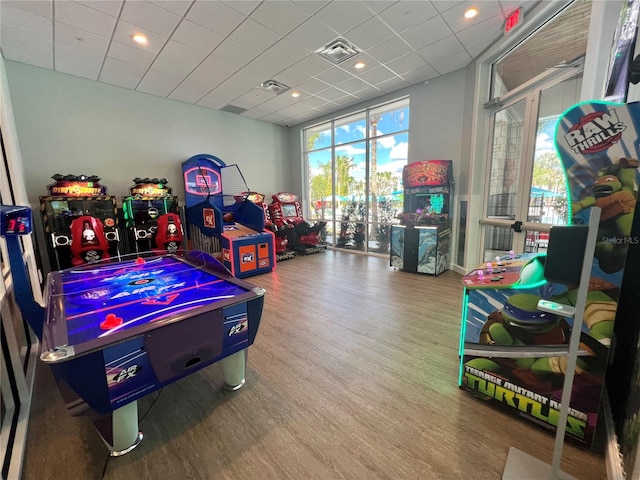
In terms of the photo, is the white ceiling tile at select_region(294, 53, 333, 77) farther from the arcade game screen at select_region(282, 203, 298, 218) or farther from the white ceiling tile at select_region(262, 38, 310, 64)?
the arcade game screen at select_region(282, 203, 298, 218)

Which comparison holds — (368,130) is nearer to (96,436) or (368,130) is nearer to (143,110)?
(143,110)

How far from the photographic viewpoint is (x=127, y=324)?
1265 mm

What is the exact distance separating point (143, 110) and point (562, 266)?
19.5 ft

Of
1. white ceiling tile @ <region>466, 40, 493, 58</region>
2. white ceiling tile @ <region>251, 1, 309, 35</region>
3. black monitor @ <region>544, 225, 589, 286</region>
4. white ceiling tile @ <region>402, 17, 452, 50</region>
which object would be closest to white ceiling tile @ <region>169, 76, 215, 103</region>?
white ceiling tile @ <region>251, 1, 309, 35</region>

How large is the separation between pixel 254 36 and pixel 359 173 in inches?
128

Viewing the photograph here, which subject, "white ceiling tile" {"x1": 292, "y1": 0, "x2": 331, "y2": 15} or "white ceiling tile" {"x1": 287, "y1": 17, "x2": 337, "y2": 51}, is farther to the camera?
"white ceiling tile" {"x1": 287, "y1": 17, "x2": 337, "y2": 51}

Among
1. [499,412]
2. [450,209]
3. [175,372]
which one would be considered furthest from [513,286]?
[450,209]

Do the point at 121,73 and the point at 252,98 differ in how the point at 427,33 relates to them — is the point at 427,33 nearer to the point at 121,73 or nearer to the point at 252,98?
the point at 252,98

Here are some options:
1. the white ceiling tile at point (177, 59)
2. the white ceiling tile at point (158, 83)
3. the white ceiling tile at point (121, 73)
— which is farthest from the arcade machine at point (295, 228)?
the white ceiling tile at point (121, 73)

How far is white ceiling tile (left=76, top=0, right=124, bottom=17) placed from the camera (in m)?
2.52

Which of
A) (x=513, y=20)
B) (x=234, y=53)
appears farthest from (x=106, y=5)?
(x=513, y=20)

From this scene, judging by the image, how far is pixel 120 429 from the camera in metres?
1.32

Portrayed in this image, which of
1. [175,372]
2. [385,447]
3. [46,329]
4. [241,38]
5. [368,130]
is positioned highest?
[241,38]

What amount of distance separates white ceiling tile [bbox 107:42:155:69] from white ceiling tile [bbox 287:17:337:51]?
6.33ft
